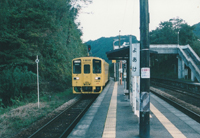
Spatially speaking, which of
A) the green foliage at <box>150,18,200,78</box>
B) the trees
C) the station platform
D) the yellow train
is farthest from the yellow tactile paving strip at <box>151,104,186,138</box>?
the trees

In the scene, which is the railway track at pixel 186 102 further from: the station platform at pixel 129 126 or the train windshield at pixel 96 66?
the train windshield at pixel 96 66

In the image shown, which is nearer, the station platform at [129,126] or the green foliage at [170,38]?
the station platform at [129,126]

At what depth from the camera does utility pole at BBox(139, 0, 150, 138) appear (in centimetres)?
526

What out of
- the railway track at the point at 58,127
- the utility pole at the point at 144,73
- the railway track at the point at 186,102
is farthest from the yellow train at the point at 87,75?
the utility pole at the point at 144,73

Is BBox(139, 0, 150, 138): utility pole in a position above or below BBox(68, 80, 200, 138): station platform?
above

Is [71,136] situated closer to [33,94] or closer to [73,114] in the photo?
[73,114]

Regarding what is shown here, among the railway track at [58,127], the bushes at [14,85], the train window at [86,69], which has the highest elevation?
the train window at [86,69]

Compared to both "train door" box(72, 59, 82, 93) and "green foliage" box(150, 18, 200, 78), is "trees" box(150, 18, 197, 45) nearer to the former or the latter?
"green foliage" box(150, 18, 200, 78)

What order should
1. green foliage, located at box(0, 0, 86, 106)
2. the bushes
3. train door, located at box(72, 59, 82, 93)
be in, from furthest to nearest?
train door, located at box(72, 59, 82, 93) < green foliage, located at box(0, 0, 86, 106) < the bushes

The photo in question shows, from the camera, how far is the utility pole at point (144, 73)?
5.26 metres

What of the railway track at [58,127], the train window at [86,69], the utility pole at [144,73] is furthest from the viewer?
the train window at [86,69]

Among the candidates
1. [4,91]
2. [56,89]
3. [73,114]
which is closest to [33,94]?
[4,91]

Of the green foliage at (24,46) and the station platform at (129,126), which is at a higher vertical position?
the green foliage at (24,46)

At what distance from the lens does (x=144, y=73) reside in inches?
207
